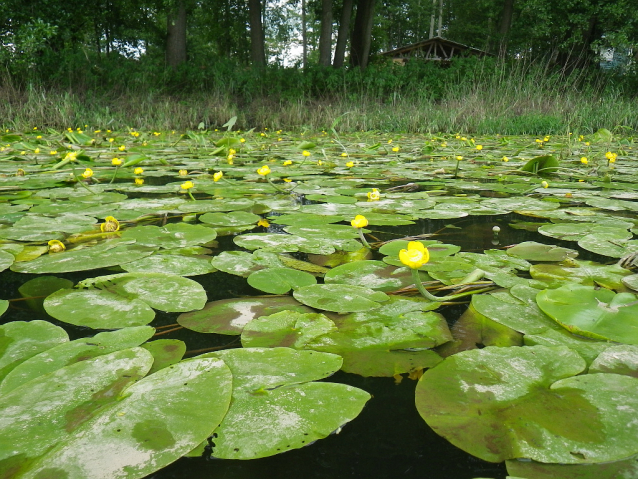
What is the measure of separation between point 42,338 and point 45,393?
15cm

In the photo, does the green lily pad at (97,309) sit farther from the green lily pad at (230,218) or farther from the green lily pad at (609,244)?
the green lily pad at (609,244)

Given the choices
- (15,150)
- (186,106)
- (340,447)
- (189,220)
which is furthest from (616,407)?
(186,106)

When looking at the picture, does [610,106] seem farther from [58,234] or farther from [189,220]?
[58,234]

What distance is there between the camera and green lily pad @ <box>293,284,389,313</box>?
2.25 feet

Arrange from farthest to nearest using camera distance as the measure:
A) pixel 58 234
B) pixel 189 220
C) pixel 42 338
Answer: pixel 189 220
pixel 58 234
pixel 42 338

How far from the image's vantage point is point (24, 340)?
0.58 metres

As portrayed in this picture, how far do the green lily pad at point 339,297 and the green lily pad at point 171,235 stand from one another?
410mm

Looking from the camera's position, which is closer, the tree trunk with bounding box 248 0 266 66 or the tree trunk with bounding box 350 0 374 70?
the tree trunk with bounding box 350 0 374 70

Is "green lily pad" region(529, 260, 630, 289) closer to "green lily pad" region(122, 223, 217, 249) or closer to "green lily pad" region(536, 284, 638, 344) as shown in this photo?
"green lily pad" region(536, 284, 638, 344)

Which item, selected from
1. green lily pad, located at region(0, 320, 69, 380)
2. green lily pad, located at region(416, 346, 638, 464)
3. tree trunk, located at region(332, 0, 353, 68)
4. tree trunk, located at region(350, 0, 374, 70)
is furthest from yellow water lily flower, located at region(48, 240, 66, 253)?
tree trunk, located at region(332, 0, 353, 68)

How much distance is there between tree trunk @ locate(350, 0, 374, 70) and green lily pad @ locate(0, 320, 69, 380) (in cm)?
905

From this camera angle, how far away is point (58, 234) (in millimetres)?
1086

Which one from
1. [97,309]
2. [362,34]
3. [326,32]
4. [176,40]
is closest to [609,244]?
[97,309]

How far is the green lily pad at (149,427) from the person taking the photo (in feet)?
1.19
